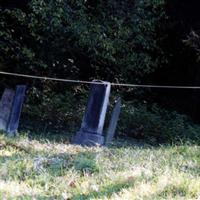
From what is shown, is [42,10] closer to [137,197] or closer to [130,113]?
[130,113]

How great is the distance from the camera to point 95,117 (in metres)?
7.58

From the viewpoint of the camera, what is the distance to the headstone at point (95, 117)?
751 centimetres

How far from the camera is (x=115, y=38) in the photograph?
35.9 ft

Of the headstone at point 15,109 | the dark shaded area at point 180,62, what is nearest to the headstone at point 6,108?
the headstone at point 15,109

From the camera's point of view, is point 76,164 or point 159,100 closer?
point 76,164

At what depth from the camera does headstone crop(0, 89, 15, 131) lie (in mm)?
8453

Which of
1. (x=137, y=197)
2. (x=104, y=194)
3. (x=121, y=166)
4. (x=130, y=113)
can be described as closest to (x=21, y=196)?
(x=104, y=194)

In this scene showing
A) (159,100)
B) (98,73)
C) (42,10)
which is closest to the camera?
(42,10)

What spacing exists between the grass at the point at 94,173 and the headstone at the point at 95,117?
0.96 meters

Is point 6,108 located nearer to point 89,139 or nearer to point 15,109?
point 15,109

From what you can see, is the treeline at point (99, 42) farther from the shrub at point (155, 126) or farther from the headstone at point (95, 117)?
the headstone at point (95, 117)

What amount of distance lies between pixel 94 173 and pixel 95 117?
267 cm

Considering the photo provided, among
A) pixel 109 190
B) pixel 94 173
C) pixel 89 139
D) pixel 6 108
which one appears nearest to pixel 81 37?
pixel 6 108

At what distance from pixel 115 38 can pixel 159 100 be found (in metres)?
Result: 3.22
